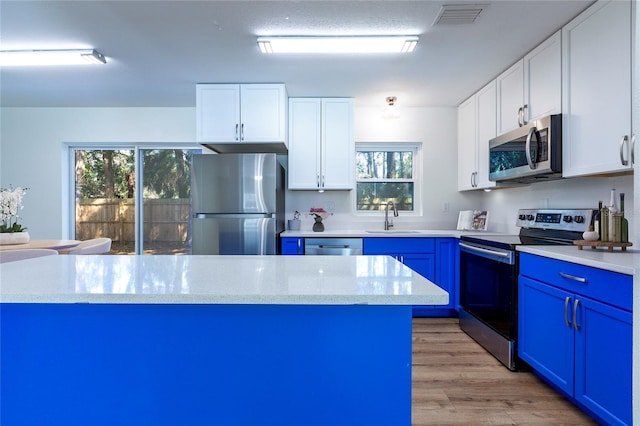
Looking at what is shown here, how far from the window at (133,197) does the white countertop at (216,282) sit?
2.68 m

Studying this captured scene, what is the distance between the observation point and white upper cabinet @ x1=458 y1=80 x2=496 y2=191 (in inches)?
124

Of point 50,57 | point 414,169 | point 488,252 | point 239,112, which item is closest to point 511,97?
point 488,252

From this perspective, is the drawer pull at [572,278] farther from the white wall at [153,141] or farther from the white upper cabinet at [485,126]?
the white wall at [153,141]

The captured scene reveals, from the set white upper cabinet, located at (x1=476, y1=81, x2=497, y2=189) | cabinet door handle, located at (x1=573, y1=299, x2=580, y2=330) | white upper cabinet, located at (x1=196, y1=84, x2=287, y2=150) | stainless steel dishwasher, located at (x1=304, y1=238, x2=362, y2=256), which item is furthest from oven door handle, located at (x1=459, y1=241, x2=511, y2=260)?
white upper cabinet, located at (x1=196, y1=84, x2=287, y2=150)

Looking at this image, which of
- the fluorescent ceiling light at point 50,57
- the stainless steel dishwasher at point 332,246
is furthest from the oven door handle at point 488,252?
the fluorescent ceiling light at point 50,57

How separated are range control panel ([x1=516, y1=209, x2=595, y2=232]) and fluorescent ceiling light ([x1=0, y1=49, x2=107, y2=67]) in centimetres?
369

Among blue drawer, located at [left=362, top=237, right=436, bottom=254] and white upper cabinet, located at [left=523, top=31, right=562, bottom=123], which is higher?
white upper cabinet, located at [left=523, top=31, right=562, bottom=123]

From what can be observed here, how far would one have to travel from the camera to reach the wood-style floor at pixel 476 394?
1.77m

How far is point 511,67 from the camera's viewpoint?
2777 mm

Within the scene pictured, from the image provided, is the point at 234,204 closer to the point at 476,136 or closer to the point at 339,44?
the point at 339,44

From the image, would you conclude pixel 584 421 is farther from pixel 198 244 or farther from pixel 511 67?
pixel 198 244

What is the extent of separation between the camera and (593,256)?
1.73 metres

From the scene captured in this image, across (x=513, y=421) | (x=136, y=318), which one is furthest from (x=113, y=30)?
(x=513, y=421)

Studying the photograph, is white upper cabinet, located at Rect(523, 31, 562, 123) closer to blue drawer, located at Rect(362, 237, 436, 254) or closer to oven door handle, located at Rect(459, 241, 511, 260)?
oven door handle, located at Rect(459, 241, 511, 260)
